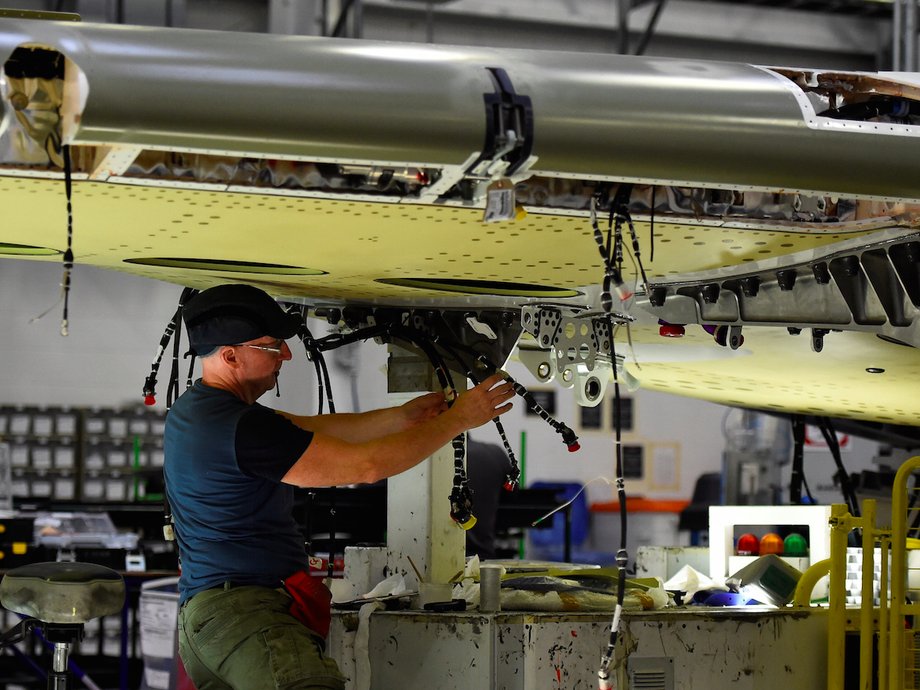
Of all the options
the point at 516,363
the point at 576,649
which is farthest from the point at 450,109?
the point at 516,363

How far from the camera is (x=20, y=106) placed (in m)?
2.11

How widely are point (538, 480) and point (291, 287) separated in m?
7.40

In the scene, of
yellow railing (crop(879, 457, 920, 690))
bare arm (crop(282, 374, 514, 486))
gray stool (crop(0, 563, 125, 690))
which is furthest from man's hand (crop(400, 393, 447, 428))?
yellow railing (crop(879, 457, 920, 690))

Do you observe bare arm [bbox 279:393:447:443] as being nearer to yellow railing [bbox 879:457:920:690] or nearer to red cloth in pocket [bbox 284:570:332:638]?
red cloth in pocket [bbox 284:570:332:638]

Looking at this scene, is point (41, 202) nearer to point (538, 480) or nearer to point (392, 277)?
point (392, 277)

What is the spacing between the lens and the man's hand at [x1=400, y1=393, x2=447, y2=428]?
340 centimetres

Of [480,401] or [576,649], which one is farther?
[576,649]

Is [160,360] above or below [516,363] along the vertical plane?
below

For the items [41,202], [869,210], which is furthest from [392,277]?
[869,210]

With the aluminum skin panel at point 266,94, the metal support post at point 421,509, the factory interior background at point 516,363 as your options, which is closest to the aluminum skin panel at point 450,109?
the aluminum skin panel at point 266,94

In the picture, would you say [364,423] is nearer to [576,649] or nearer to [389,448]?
[389,448]

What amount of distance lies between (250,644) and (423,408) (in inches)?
35.7

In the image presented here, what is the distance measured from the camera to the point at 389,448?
2.85m

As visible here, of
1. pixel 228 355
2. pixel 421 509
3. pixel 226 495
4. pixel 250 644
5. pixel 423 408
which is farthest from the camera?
pixel 421 509
